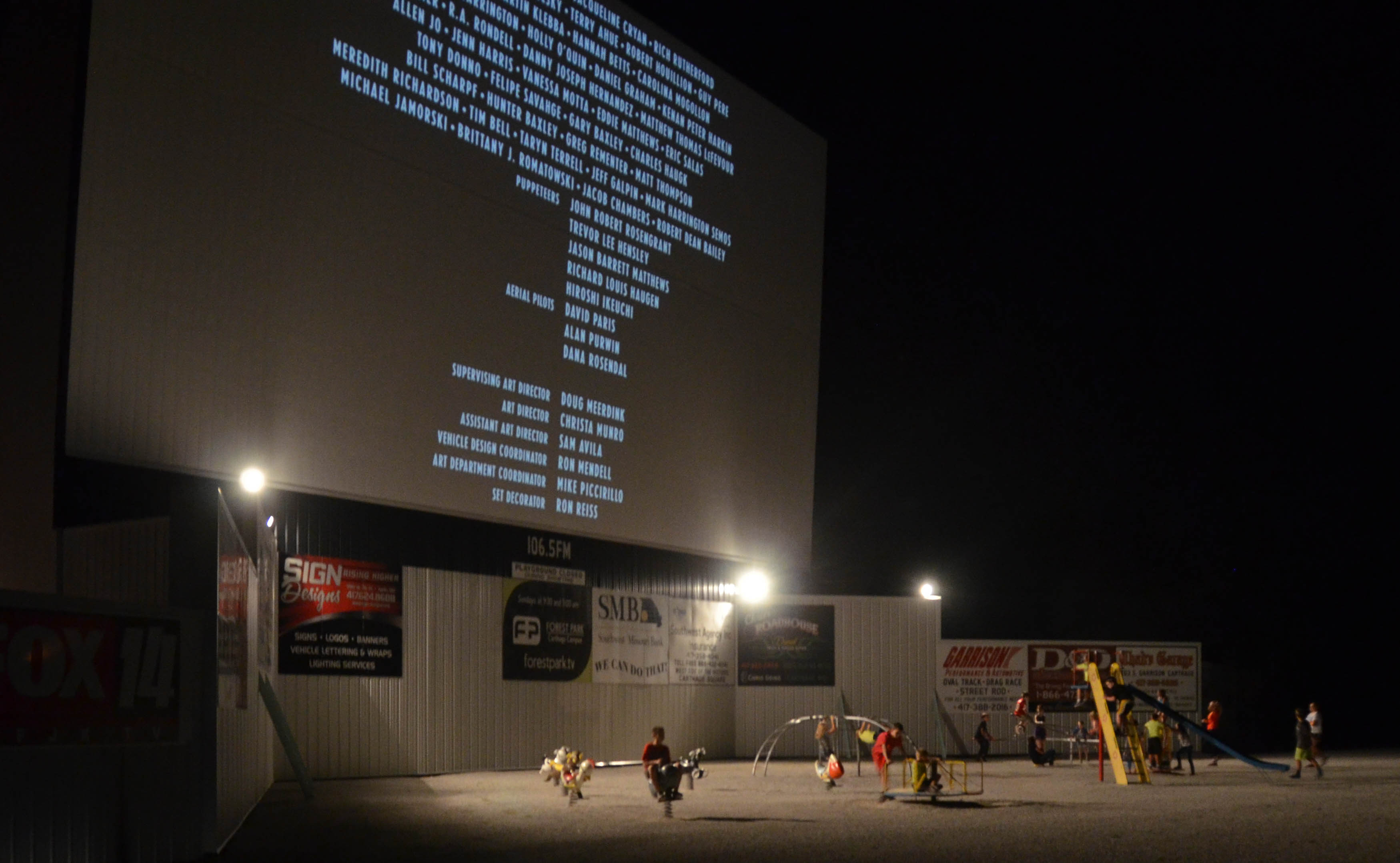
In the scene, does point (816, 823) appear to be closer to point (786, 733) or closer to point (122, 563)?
point (122, 563)

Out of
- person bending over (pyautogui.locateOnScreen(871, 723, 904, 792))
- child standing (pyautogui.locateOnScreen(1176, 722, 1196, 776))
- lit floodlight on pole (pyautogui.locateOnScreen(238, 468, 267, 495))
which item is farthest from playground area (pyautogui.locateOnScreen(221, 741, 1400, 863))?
lit floodlight on pole (pyautogui.locateOnScreen(238, 468, 267, 495))

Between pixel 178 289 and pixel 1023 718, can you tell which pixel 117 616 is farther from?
pixel 1023 718

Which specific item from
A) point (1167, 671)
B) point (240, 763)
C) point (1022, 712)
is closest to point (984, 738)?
point (1022, 712)

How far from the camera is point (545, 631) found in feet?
94.9

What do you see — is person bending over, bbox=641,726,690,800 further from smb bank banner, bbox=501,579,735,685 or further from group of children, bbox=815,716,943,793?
smb bank banner, bbox=501,579,735,685

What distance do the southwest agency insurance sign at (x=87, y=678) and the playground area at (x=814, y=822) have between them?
1728 mm

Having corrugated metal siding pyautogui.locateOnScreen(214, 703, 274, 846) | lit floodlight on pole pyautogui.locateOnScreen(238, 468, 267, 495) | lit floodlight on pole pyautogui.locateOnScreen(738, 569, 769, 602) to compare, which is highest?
lit floodlight on pole pyautogui.locateOnScreen(238, 468, 267, 495)

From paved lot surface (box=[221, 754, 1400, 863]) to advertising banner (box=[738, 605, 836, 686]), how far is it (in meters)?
9.38

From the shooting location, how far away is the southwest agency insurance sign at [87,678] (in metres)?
11.4

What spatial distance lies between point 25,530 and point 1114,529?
5318cm

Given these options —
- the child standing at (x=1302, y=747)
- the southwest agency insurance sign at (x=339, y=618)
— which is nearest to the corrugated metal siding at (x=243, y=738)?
the southwest agency insurance sign at (x=339, y=618)

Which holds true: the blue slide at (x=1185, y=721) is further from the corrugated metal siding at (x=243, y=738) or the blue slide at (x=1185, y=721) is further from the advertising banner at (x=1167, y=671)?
the corrugated metal siding at (x=243, y=738)

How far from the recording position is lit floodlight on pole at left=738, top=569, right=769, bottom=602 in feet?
114

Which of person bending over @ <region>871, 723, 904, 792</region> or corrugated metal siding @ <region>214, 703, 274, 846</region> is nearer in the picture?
corrugated metal siding @ <region>214, 703, 274, 846</region>
